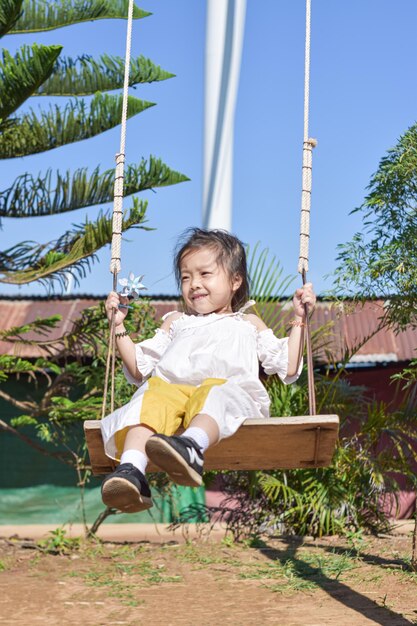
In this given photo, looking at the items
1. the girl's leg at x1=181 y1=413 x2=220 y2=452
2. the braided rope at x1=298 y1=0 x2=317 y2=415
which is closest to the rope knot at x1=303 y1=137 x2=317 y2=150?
the braided rope at x1=298 y1=0 x2=317 y2=415

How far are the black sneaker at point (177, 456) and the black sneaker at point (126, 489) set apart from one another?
0.09 m

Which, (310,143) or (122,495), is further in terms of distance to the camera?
(310,143)

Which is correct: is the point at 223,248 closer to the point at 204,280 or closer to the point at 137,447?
the point at 204,280

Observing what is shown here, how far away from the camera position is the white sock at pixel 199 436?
11.0 ft

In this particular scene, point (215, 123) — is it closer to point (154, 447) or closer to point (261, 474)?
point (261, 474)

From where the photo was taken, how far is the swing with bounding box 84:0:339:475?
3.50 meters

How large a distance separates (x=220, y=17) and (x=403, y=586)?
5175mm

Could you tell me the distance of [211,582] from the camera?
→ 243 inches

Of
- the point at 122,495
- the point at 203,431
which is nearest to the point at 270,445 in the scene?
the point at 203,431

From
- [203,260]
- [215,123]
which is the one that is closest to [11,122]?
[215,123]

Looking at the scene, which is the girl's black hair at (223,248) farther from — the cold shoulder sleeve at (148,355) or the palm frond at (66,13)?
the palm frond at (66,13)

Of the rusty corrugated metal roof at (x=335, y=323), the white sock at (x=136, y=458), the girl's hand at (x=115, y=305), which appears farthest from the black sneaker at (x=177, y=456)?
the rusty corrugated metal roof at (x=335, y=323)

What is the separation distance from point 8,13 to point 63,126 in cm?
127

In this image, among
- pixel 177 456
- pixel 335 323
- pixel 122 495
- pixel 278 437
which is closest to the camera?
pixel 177 456
